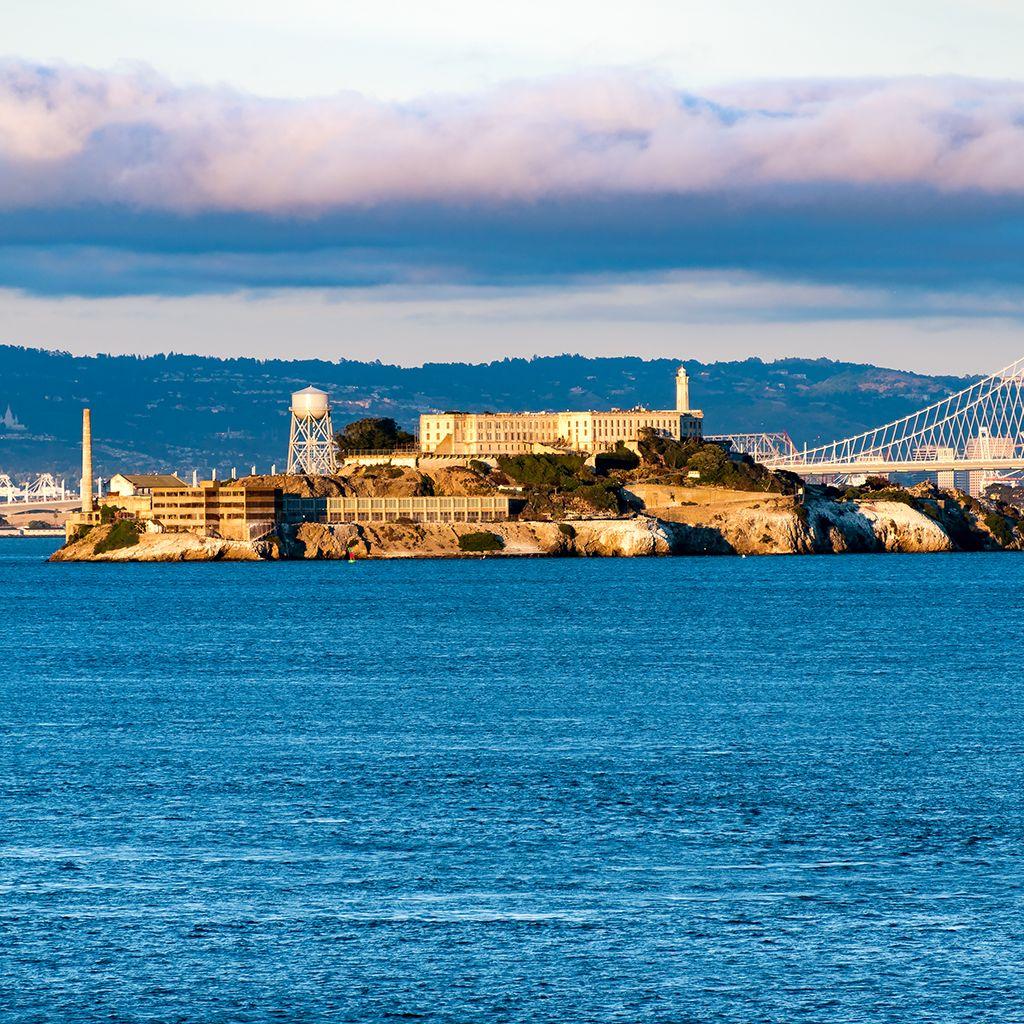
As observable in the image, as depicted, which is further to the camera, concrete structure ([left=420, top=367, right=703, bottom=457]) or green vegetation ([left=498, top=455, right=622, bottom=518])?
concrete structure ([left=420, top=367, right=703, bottom=457])

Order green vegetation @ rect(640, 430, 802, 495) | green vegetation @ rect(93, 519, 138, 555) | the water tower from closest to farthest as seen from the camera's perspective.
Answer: green vegetation @ rect(93, 519, 138, 555) → green vegetation @ rect(640, 430, 802, 495) → the water tower

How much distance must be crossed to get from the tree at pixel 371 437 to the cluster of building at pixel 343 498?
109cm

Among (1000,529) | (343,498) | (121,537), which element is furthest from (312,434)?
(1000,529)

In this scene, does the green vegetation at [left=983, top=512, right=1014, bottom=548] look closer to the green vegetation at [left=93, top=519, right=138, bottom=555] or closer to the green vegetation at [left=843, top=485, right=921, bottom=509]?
the green vegetation at [left=843, top=485, right=921, bottom=509]

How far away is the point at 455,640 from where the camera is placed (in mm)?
56281

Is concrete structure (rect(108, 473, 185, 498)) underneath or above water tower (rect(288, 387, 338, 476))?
underneath

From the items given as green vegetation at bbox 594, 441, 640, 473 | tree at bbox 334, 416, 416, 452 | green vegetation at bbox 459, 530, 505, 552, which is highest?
tree at bbox 334, 416, 416, 452

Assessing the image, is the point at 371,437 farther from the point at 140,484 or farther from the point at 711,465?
the point at 711,465

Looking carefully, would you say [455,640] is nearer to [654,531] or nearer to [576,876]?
[576,876]

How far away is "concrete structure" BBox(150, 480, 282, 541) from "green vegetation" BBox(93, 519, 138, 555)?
267cm

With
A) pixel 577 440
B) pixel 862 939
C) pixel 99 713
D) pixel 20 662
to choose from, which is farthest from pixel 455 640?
pixel 577 440

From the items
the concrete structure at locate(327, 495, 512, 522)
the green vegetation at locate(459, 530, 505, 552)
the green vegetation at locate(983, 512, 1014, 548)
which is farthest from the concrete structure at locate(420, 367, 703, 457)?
the green vegetation at locate(983, 512, 1014, 548)

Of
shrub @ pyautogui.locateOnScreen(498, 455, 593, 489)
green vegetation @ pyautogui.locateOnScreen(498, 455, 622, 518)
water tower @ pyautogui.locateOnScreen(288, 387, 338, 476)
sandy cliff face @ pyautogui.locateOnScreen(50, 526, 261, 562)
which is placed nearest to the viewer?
sandy cliff face @ pyautogui.locateOnScreen(50, 526, 261, 562)

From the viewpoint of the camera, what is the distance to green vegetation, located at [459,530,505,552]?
11712 centimetres
